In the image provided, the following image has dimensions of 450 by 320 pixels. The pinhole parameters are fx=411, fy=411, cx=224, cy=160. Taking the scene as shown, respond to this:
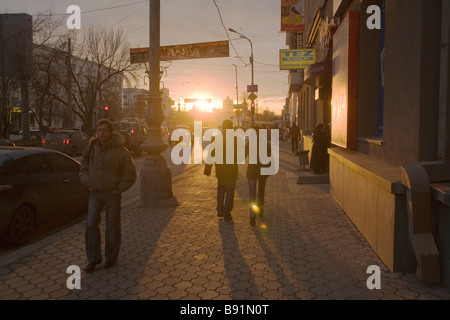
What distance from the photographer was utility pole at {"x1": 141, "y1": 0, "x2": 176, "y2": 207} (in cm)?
880

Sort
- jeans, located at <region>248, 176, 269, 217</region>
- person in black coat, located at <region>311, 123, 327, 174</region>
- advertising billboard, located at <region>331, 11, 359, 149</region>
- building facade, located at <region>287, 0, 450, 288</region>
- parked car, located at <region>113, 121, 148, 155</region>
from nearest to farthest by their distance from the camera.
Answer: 1. building facade, located at <region>287, 0, 450, 288</region>
2. jeans, located at <region>248, 176, 269, 217</region>
3. advertising billboard, located at <region>331, 11, 359, 149</region>
4. person in black coat, located at <region>311, 123, 327, 174</region>
5. parked car, located at <region>113, 121, 148, 155</region>

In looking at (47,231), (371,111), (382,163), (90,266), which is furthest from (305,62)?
(90,266)

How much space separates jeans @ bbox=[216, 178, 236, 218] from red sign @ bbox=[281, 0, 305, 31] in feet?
73.3

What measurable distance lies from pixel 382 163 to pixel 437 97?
5.80ft

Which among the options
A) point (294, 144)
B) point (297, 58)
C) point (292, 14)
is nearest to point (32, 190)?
point (297, 58)

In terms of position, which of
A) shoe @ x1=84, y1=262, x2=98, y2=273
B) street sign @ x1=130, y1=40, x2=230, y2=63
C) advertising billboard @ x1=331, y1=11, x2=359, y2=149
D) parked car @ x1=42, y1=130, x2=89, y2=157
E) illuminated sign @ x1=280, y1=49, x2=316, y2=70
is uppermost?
street sign @ x1=130, y1=40, x2=230, y2=63

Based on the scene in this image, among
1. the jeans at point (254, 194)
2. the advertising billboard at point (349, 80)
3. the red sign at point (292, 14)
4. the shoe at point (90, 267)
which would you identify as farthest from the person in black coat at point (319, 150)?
the red sign at point (292, 14)

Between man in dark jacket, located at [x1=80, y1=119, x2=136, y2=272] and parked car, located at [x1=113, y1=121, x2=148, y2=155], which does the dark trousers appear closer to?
parked car, located at [x1=113, y1=121, x2=148, y2=155]

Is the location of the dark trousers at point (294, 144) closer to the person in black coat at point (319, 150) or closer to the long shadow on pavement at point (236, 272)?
the person in black coat at point (319, 150)

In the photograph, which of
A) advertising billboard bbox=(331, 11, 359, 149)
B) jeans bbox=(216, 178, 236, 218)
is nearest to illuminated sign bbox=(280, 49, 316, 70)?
advertising billboard bbox=(331, 11, 359, 149)

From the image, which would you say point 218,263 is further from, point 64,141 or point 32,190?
point 64,141

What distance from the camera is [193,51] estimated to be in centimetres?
3866

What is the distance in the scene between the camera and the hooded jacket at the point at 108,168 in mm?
4879

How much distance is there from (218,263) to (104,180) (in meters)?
1.73
